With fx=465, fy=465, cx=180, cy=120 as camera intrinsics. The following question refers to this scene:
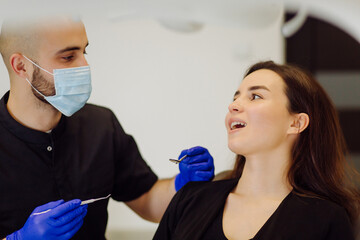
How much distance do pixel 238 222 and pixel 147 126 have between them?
18.4 inches

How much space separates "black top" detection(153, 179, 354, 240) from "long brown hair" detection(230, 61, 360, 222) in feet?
0.27

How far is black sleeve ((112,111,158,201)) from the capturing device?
1.58m

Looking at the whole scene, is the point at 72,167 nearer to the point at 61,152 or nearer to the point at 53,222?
the point at 61,152

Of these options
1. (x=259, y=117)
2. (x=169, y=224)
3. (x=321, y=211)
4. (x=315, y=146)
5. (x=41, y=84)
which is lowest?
(x=169, y=224)

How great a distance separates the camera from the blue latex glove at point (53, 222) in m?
1.17

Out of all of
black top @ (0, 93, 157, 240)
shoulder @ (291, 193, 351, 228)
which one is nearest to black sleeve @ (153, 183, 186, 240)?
black top @ (0, 93, 157, 240)

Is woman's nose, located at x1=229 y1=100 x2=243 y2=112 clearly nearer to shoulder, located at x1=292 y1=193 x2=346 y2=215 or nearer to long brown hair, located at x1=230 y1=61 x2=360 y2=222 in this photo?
long brown hair, located at x1=230 y1=61 x2=360 y2=222

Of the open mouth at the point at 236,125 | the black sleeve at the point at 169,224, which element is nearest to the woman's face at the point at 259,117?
the open mouth at the point at 236,125

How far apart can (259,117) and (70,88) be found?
0.50 metres

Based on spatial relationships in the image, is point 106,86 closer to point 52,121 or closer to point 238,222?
point 52,121

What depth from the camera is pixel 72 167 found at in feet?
4.65

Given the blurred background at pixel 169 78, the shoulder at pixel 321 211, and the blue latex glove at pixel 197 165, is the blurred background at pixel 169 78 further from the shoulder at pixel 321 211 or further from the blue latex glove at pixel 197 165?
the shoulder at pixel 321 211

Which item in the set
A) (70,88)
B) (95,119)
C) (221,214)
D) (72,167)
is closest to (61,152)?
(72,167)

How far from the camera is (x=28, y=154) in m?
1.36
